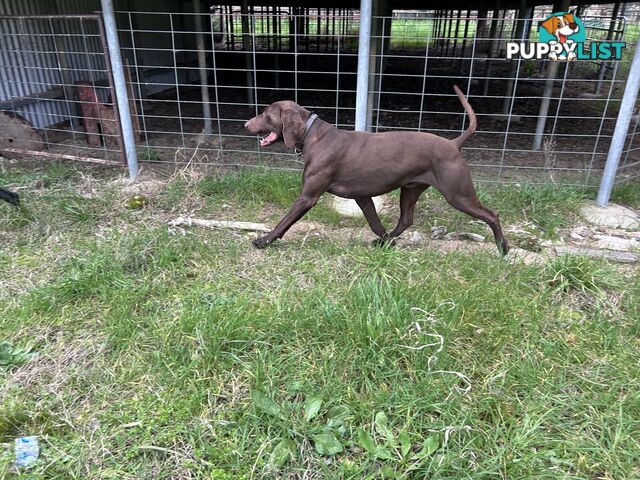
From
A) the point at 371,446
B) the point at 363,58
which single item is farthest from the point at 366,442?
the point at 363,58

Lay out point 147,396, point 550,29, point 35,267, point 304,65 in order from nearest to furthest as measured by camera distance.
A: point 147,396, point 35,267, point 550,29, point 304,65

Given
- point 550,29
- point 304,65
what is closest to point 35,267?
point 550,29

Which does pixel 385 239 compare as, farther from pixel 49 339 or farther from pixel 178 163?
pixel 178 163

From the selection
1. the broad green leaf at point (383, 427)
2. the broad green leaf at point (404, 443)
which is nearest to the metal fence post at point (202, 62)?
the broad green leaf at point (383, 427)

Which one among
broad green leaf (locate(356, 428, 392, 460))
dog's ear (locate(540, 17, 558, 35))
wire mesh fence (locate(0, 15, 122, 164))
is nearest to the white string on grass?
broad green leaf (locate(356, 428, 392, 460))

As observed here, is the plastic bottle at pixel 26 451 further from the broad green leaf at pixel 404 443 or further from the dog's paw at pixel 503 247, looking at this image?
the dog's paw at pixel 503 247

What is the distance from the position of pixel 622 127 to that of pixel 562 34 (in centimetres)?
101

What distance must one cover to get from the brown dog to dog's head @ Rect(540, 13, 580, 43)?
1.88 meters

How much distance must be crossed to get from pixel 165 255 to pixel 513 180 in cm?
374

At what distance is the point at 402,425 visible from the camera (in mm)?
2152

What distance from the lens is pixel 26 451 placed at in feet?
6.64

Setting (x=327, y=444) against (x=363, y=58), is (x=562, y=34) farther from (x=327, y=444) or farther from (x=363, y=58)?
(x=327, y=444)

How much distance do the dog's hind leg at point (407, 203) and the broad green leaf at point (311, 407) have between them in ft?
5.96

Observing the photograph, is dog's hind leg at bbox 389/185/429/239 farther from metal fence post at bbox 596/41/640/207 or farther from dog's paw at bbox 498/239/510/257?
metal fence post at bbox 596/41/640/207
